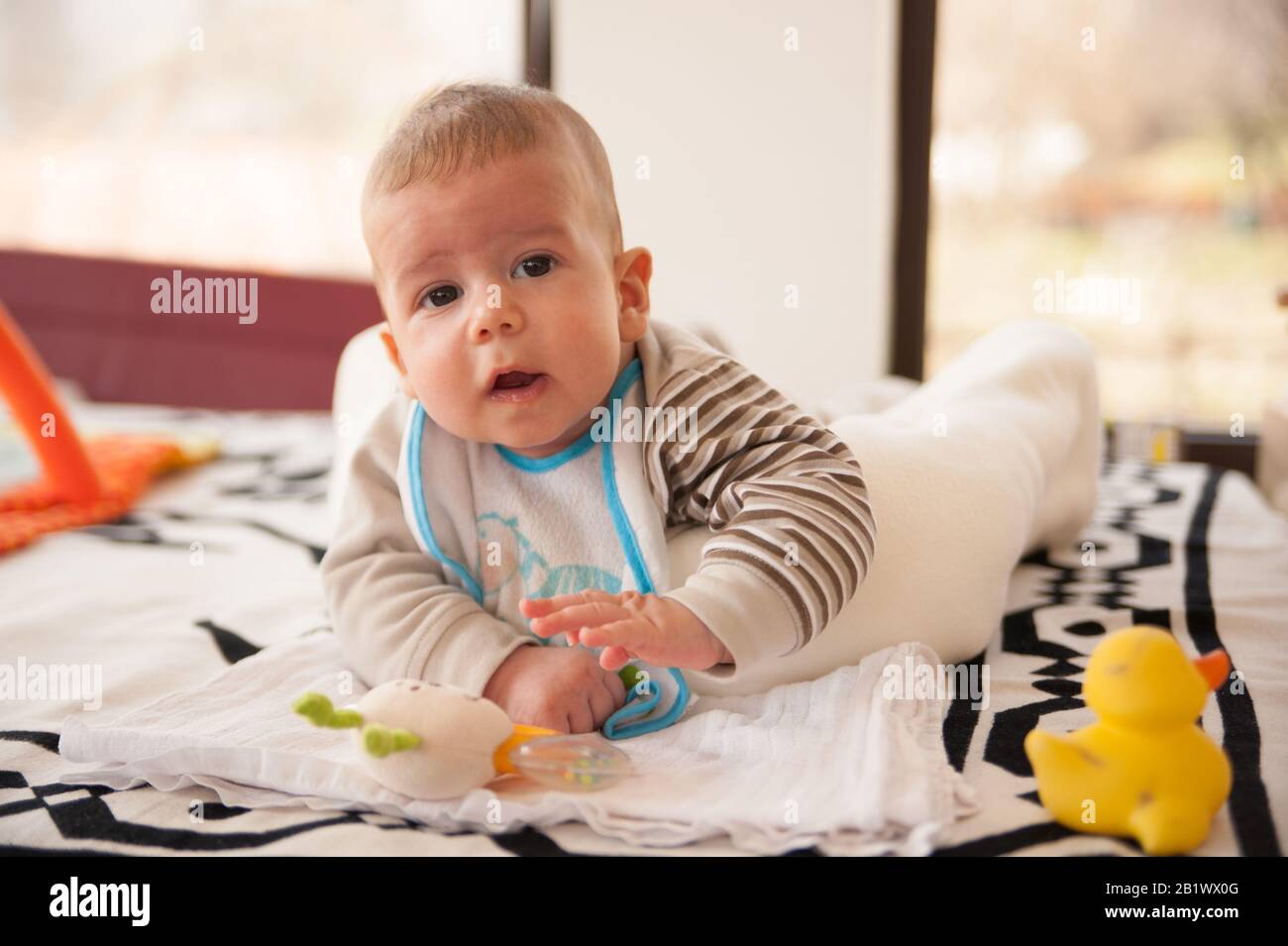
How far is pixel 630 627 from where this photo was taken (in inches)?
27.5

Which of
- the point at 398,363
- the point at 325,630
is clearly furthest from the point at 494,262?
the point at 325,630

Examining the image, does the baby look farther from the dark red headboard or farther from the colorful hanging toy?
the dark red headboard

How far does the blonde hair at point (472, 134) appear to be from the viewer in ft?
2.75

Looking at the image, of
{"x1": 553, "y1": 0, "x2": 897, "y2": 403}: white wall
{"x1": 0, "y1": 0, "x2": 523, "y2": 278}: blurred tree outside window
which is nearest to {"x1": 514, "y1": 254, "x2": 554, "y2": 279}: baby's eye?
{"x1": 553, "y1": 0, "x2": 897, "y2": 403}: white wall

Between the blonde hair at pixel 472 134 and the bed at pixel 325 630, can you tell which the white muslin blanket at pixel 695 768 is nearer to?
the bed at pixel 325 630

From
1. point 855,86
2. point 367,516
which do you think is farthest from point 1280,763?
point 855,86

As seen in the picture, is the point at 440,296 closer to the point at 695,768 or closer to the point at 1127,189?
the point at 695,768

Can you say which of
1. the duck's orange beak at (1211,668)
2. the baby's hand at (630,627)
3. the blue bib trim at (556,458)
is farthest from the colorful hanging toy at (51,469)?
the duck's orange beak at (1211,668)

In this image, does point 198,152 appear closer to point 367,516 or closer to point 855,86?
point 855,86

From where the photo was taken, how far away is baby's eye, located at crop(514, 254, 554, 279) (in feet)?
2.77

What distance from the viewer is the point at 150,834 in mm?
680

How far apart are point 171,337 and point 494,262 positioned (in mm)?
2339

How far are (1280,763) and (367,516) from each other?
68 cm

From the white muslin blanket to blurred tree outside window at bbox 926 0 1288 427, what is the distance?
213 cm
